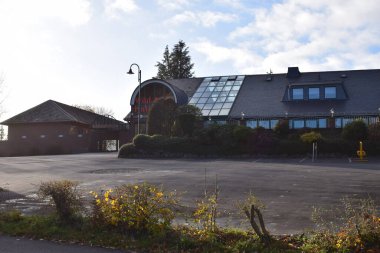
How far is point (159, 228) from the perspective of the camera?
713 cm

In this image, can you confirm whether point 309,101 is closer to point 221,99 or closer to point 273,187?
→ point 221,99

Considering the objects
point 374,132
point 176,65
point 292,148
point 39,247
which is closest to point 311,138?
point 292,148

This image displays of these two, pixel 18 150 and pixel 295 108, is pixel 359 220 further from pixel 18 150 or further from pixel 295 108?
pixel 18 150

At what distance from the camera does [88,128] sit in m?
51.6

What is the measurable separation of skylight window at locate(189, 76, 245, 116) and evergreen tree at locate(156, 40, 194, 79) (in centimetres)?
2776

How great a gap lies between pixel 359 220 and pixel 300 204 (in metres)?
4.42

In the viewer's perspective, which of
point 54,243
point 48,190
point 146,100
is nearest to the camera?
point 54,243

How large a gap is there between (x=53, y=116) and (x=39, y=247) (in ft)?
143

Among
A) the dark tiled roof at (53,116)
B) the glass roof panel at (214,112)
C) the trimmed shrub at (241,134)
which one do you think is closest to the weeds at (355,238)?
the trimmed shrub at (241,134)

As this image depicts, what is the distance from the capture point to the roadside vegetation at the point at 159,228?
6.01m

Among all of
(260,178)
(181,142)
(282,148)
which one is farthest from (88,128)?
(260,178)

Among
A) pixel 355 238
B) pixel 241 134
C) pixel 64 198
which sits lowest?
pixel 355 238

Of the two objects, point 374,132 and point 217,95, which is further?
point 217,95

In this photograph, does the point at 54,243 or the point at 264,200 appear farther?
the point at 264,200
